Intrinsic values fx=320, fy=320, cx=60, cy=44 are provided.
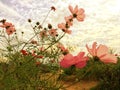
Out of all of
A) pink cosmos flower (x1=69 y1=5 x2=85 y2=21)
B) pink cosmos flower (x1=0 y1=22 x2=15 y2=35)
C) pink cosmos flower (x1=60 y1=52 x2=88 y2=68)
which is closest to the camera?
pink cosmos flower (x1=60 y1=52 x2=88 y2=68)

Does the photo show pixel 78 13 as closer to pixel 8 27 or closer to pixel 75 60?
pixel 75 60

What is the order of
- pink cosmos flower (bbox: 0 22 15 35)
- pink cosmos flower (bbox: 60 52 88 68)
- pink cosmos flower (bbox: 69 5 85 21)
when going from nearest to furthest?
pink cosmos flower (bbox: 60 52 88 68) → pink cosmos flower (bbox: 69 5 85 21) → pink cosmos flower (bbox: 0 22 15 35)

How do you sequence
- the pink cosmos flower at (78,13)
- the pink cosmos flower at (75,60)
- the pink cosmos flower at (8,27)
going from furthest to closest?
the pink cosmos flower at (8,27) < the pink cosmos flower at (78,13) < the pink cosmos flower at (75,60)

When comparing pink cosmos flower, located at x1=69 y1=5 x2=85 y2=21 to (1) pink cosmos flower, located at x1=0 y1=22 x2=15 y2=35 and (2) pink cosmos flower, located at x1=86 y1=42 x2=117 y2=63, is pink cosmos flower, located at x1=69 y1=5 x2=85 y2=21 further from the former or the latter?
(1) pink cosmos flower, located at x1=0 y1=22 x2=15 y2=35

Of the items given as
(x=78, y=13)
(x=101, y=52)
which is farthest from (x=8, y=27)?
(x=101, y=52)

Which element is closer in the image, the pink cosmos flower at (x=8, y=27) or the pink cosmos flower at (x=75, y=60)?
the pink cosmos flower at (x=75, y=60)

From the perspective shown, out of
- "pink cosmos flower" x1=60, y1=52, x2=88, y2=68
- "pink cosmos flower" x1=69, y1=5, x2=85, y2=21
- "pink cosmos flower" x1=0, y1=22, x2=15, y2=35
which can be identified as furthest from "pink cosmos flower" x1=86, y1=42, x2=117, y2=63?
"pink cosmos flower" x1=0, y1=22, x2=15, y2=35

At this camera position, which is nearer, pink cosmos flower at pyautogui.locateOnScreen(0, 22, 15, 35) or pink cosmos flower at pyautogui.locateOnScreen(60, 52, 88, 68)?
pink cosmos flower at pyautogui.locateOnScreen(60, 52, 88, 68)

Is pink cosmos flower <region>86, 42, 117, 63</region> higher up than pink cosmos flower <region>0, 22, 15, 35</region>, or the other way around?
pink cosmos flower <region>0, 22, 15, 35</region>

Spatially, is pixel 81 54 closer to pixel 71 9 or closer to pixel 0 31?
pixel 71 9

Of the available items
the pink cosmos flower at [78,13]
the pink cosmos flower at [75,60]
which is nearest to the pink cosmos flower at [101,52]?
the pink cosmos flower at [75,60]

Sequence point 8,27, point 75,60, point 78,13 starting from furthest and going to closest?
point 8,27, point 78,13, point 75,60

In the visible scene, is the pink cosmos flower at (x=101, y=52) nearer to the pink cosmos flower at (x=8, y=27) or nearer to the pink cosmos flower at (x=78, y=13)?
the pink cosmos flower at (x=78, y=13)
